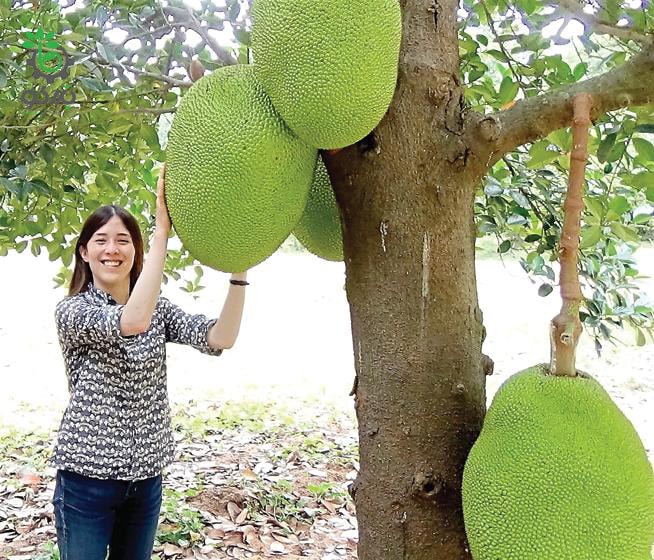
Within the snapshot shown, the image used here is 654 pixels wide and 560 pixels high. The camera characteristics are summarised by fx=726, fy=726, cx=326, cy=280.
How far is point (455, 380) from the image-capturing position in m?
0.75

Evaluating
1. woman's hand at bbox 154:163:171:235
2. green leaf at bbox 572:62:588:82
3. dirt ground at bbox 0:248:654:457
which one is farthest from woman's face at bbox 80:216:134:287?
dirt ground at bbox 0:248:654:457

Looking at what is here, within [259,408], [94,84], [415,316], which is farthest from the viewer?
[259,408]

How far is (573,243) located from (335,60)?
0.30 meters

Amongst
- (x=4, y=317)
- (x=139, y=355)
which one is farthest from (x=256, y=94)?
(x=4, y=317)

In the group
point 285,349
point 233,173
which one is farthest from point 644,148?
point 285,349

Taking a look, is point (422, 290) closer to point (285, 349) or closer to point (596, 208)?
point (596, 208)

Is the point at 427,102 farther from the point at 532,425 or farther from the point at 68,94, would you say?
the point at 68,94

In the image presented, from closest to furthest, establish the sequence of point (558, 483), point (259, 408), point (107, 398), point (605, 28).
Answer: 1. point (558, 483)
2. point (605, 28)
3. point (107, 398)
4. point (259, 408)

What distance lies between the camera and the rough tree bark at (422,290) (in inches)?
29.0

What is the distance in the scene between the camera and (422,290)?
0.75 meters

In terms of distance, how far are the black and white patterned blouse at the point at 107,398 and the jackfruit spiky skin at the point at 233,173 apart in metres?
0.85

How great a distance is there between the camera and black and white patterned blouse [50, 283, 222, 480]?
64.5 inches

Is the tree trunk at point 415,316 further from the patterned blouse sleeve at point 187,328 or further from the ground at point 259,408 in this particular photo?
the ground at point 259,408

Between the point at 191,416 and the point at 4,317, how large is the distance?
2.79 m
